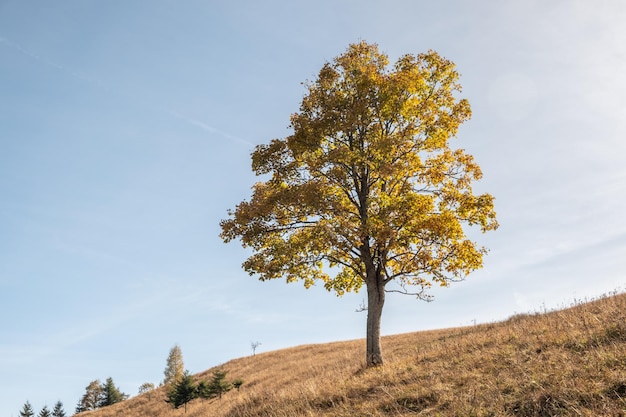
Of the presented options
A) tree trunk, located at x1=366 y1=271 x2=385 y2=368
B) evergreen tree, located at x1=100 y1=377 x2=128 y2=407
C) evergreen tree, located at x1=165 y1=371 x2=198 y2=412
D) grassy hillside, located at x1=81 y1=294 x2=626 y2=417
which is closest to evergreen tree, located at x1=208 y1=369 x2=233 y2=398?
evergreen tree, located at x1=165 y1=371 x2=198 y2=412

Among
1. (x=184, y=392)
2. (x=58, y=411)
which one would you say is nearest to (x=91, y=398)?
(x=58, y=411)

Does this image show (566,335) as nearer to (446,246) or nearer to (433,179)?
(446,246)

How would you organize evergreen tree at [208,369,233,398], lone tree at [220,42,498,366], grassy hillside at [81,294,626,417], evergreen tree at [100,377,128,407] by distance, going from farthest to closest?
1. evergreen tree at [100,377,128,407]
2. evergreen tree at [208,369,233,398]
3. lone tree at [220,42,498,366]
4. grassy hillside at [81,294,626,417]

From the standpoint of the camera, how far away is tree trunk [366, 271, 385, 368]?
1442 centimetres

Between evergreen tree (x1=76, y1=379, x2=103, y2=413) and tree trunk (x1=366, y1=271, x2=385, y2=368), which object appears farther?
evergreen tree (x1=76, y1=379, x2=103, y2=413)

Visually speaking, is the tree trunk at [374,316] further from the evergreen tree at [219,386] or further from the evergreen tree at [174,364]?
the evergreen tree at [174,364]

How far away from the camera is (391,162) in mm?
15281

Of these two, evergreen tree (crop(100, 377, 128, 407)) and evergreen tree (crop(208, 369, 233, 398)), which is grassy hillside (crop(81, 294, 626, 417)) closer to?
evergreen tree (crop(208, 369, 233, 398))

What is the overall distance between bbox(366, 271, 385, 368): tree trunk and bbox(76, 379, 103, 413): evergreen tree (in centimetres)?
7763

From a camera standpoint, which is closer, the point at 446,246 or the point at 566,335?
the point at 566,335

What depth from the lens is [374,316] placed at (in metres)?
15.0

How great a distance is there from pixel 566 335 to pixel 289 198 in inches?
348

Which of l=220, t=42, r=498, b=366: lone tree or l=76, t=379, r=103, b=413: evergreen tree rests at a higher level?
l=220, t=42, r=498, b=366: lone tree

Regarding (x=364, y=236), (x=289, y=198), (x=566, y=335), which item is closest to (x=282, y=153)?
(x=289, y=198)
